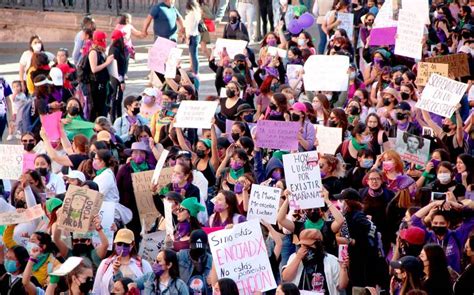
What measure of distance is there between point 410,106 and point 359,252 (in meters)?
4.69

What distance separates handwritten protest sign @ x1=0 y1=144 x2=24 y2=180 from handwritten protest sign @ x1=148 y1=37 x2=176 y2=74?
506cm

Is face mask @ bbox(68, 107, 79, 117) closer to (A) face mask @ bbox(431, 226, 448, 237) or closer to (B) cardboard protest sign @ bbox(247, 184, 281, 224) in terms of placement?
(B) cardboard protest sign @ bbox(247, 184, 281, 224)

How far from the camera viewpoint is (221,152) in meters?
16.3

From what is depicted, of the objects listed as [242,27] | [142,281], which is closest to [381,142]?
[142,281]

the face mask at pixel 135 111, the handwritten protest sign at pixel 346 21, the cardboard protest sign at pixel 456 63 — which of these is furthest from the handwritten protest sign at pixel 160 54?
the handwritten protest sign at pixel 346 21

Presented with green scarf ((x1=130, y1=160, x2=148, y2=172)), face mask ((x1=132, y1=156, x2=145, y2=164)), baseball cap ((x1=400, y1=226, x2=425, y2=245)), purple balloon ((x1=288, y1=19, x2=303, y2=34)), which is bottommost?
purple balloon ((x1=288, y1=19, x2=303, y2=34))

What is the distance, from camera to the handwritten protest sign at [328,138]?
16.7 meters

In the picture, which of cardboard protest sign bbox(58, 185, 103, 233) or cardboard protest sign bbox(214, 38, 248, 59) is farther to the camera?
cardboard protest sign bbox(214, 38, 248, 59)

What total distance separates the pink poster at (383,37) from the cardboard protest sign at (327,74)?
1.59 metres

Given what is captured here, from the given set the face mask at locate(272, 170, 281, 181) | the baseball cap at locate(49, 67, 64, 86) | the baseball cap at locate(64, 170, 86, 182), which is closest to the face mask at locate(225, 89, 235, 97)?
the baseball cap at locate(49, 67, 64, 86)

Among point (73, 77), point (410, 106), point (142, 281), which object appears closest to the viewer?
point (142, 281)

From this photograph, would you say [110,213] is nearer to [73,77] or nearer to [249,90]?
[249,90]

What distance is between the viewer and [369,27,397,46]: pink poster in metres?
21.4

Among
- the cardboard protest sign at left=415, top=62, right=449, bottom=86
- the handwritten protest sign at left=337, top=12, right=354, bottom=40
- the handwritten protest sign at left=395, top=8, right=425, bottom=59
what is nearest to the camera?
the cardboard protest sign at left=415, top=62, right=449, bottom=86
